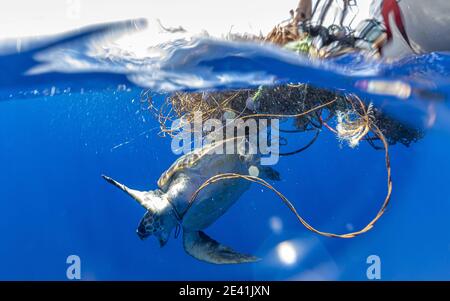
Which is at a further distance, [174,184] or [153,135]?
[153,135]

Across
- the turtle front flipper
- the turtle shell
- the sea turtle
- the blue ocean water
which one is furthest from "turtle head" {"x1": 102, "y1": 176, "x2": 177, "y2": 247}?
the blue ocean water

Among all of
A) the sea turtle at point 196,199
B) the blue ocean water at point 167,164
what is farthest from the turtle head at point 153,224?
the blue ocean water at point 167,164

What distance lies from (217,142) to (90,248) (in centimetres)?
659

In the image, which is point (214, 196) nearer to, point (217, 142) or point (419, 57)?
point (217, 142)

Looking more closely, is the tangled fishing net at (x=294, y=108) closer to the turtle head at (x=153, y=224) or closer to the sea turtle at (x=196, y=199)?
the sea turtle at (x=196, y=199)

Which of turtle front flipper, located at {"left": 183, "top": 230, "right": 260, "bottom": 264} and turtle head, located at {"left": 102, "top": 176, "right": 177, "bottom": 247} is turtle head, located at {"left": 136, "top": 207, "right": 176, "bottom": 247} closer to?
turtle head, located at {"left": 102, "top": 176, "right": 177, "bottom": 247}

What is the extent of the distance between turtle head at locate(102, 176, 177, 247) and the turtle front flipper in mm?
567

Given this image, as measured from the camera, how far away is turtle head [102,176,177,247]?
8.70 meters

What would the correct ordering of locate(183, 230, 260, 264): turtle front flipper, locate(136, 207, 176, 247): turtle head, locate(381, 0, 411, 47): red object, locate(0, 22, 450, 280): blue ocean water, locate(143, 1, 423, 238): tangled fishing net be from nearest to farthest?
1. locate(381, 0, 411, 47): red object
2. locate(0, 22, 450, 280): blue ocean water
3. locate(143, 1, 423, 238): tangled fishing net
4. locate(136, 207, 176, 247): turtle head
5. locate(183, 230, 260, 264): turtle front flipper

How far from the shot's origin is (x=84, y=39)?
5984 millimetres
